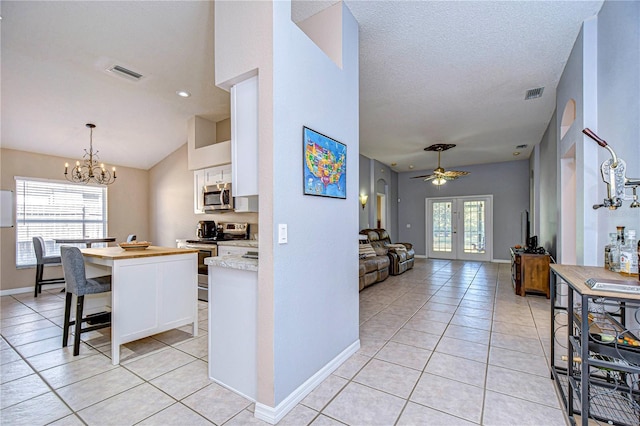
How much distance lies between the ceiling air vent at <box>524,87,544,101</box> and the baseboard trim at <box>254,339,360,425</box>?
4.21 meters

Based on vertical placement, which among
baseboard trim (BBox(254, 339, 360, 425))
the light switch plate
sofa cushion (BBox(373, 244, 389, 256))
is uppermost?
the light switch plate

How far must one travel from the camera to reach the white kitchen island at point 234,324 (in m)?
1.98

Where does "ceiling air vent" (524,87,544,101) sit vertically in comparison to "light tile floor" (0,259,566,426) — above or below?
above

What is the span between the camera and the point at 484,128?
216 inches

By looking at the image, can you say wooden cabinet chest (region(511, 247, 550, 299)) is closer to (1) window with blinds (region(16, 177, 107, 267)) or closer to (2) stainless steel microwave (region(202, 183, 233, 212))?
(2) stainless steel microwave (region(202, 183, 233, 212))

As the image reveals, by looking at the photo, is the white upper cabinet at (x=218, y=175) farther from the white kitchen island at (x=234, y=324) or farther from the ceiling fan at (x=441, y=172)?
the ceiling fan at (x=441, y=172)

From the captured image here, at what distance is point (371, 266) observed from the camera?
17.0 ft

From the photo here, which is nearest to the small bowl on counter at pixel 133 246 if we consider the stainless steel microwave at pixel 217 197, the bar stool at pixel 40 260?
the stainless steel microwave at pixel 217 197

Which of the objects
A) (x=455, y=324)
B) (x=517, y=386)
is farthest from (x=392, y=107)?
(x=517, y=386)

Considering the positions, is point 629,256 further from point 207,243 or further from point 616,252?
point 207,243

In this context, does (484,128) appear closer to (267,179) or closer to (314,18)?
(314,18)

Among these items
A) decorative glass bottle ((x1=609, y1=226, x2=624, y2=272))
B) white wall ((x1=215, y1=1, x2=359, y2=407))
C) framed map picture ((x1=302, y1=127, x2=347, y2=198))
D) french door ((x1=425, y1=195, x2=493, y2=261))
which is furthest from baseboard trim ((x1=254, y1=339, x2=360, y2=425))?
french door ((x1=425, y1=195, x2=493, y2=261))

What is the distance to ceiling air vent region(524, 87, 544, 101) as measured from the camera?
156 inches

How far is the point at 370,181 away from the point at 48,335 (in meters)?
6.83
